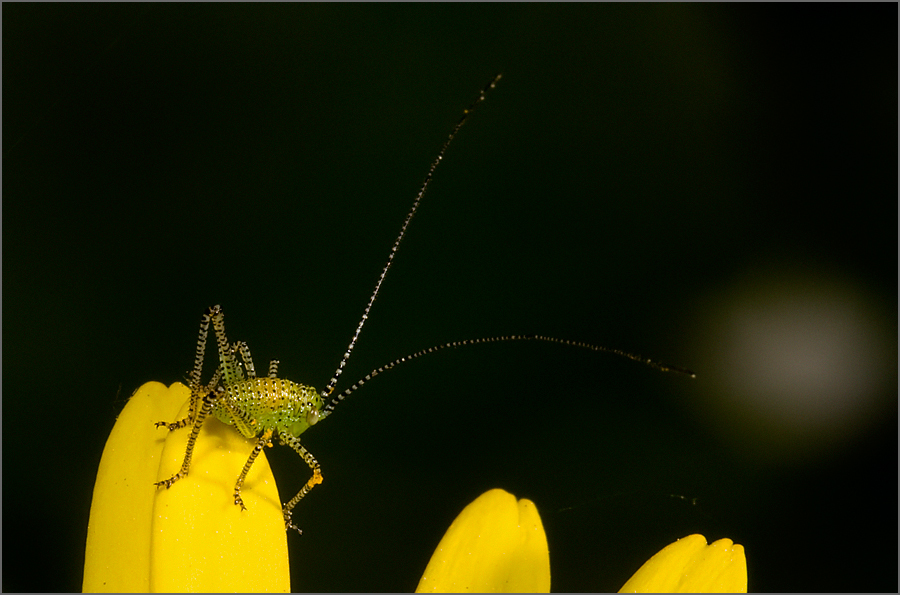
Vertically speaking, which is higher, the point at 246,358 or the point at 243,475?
the point at 246,358

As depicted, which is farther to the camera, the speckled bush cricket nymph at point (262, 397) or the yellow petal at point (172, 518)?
the speckled bush cricket nymph at point (262, 397)

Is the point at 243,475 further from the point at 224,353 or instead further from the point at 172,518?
the point at 224,353

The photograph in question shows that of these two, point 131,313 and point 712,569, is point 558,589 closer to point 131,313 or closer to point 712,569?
point 712,569

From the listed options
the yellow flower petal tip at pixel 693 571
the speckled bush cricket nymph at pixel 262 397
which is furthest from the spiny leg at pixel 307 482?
the yellow flower petal tip at pixel 693 571

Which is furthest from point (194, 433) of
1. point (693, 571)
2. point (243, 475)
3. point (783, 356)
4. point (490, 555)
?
point (783, 356)

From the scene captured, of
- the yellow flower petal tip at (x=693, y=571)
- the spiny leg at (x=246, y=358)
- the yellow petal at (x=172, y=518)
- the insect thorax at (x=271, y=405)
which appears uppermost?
the spiny leg at (x=246, y=358)

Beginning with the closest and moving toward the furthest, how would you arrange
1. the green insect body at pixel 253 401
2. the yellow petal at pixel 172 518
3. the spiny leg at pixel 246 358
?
1. the yellow petal at pixel 172 518
2. the green insect body at pixel 253 401
3. the spiny leg at pixel 246 358

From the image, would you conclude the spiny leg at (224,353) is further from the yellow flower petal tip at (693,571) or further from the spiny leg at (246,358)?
the yellow flower petal tip at (693,571)
